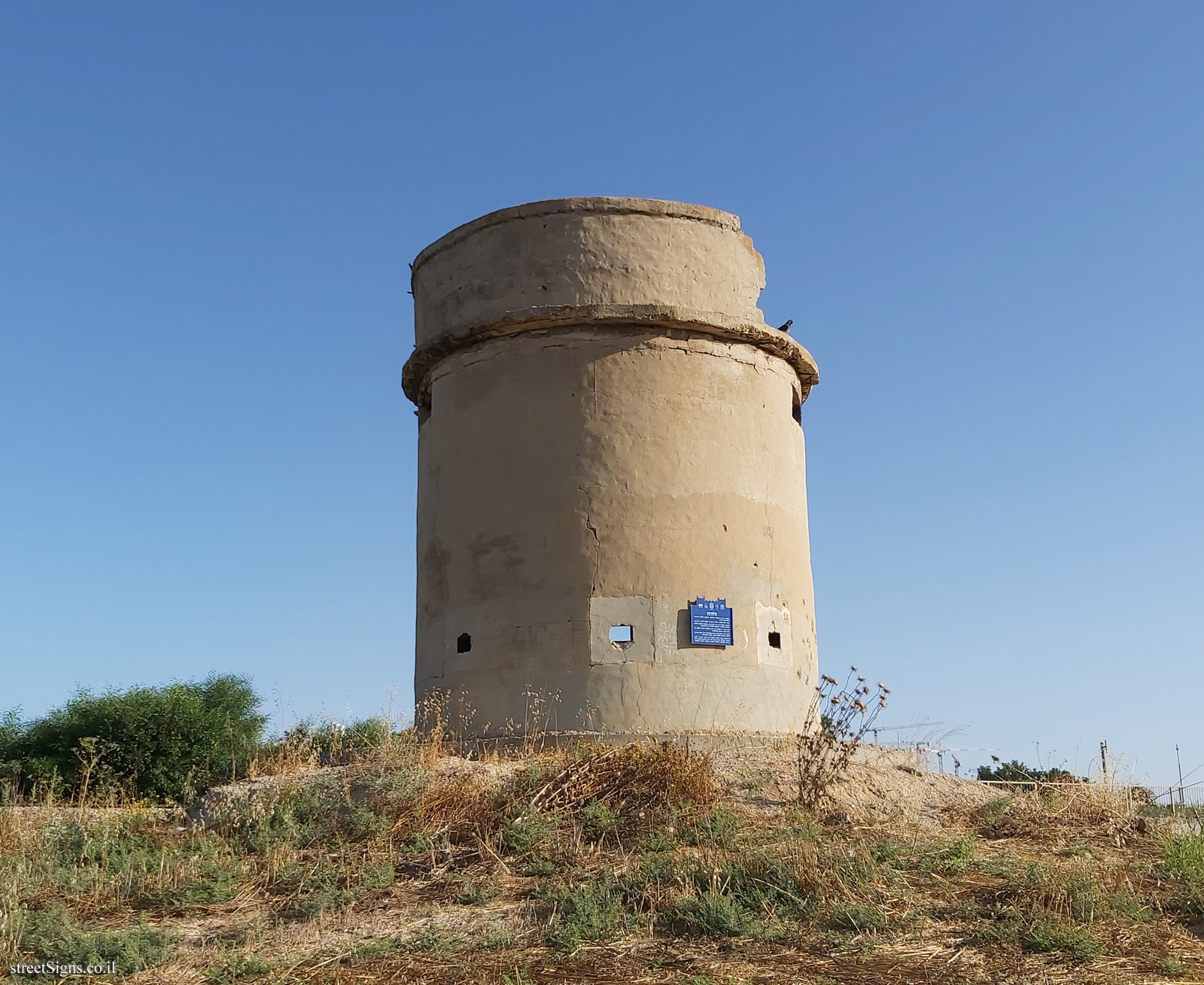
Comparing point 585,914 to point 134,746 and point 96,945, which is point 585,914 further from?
point 134,746

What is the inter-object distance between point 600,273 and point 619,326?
528 mm

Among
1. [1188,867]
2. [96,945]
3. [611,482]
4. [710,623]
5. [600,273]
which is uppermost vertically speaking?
[600,273]

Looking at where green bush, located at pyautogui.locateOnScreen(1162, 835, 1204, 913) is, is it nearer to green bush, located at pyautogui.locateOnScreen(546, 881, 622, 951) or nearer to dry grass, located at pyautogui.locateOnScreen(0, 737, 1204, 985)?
dry grass, located at pyautogui.locateOnScreen(0, 737, 1204, 985)

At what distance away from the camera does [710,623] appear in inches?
429

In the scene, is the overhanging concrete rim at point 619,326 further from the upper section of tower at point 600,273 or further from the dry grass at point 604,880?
the dry grass at point 604,880

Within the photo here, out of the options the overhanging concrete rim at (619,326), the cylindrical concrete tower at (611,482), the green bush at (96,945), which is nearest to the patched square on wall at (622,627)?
the cylindrical concrete tower at (611,482)

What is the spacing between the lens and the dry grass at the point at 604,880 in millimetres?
6250

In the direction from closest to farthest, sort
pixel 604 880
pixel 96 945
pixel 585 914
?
pixel 96 945 < pixel 585 914 < pixel 604 880

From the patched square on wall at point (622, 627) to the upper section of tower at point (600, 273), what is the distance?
105 inches

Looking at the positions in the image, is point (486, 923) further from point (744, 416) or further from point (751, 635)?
point (744, 416)

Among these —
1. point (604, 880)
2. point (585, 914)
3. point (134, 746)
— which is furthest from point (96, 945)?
point (134, 746)

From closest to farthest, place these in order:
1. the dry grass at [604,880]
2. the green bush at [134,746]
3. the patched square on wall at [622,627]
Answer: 1. the dry grass at [604,880]
2. the patched square on wall at [622,627]
3. the green bush at [134,746]

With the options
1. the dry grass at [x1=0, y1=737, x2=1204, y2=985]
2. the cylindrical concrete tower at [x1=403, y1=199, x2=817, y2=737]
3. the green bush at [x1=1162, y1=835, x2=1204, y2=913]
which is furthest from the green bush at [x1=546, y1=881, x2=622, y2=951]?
the cylindrical concrete tower at [x1=403, y1=199, x2=817, y2=737]

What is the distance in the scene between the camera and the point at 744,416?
462 inches
